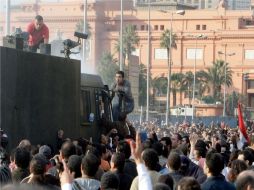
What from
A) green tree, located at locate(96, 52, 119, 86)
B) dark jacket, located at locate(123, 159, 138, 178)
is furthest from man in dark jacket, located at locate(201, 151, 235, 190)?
green tree, located at locate(96, 52, 119, 86)

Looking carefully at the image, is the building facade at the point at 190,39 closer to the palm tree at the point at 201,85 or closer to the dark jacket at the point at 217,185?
the palm tree at the point at 201,85

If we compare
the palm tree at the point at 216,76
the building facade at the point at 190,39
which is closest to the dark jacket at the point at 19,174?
the palm tree at the point at 216,76

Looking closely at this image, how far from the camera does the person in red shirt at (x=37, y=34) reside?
17.4m

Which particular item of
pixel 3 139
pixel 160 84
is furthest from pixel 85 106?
pixel 160 84

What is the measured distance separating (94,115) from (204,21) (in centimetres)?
12850

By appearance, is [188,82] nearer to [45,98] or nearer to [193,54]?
[193,54]

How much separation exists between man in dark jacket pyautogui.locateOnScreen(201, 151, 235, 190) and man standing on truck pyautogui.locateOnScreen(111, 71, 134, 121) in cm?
776

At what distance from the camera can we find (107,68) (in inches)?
4235

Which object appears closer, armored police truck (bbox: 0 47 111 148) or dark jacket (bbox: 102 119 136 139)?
armored police truck (bbox: 0 47 111 148)

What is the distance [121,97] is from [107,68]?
8882 cm

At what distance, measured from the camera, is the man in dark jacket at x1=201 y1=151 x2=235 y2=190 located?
10.3 metres

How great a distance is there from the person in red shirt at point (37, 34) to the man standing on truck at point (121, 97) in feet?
5.63

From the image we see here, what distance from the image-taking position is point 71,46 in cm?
1777

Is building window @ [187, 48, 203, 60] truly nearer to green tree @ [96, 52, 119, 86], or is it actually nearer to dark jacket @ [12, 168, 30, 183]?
green tree @ [96, 52, 119, 86]
